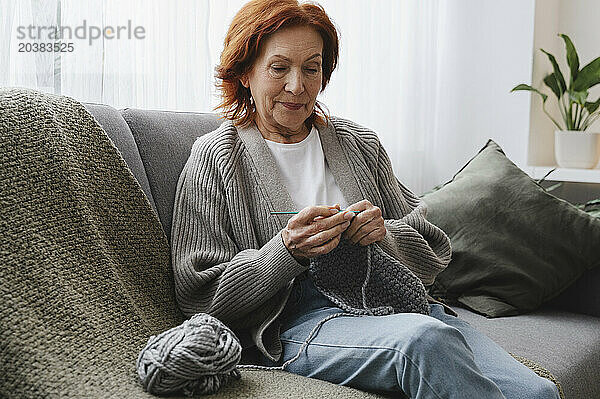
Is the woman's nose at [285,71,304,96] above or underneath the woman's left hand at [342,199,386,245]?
above

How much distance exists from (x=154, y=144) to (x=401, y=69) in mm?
1644

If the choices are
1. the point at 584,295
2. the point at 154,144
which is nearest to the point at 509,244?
the point at 584,295

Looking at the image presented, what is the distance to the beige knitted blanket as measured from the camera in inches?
49.7

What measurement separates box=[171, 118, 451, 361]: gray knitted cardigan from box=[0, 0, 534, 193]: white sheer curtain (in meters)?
0.42

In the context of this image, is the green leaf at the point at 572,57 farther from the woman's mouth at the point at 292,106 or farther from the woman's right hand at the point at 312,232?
the woman's right hand at the point at 312,232

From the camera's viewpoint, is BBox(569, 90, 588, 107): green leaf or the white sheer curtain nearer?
the white sheer curtain

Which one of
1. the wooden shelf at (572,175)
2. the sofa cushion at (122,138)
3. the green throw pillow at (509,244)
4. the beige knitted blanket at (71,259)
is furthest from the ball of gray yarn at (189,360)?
the wooden shelf at (572,175)

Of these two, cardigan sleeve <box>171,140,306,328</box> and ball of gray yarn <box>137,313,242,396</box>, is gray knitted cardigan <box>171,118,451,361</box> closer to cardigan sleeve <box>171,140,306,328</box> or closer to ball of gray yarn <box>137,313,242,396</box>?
cardigan sleeve <box>171,140,306,328</box>

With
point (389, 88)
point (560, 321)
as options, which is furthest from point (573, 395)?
point (389, 88)

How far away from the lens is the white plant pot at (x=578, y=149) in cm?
311

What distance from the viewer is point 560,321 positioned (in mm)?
2229

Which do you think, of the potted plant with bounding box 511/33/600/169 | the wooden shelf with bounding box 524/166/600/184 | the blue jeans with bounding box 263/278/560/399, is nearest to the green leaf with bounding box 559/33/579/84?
the potted plant with bounding box 511/33/600/169

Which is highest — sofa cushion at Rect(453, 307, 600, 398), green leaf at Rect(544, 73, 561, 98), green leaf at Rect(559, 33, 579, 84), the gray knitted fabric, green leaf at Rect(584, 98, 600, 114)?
green leaf at Rect(559, 33, 579, 84)

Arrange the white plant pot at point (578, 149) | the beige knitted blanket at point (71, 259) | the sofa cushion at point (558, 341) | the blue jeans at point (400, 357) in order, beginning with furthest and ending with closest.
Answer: the white plant pot at point (578, 149), the sofa cushion at point (558, 341), the blue jeans at point (400, 357), the beige knitted blanket at point (71, 259)
